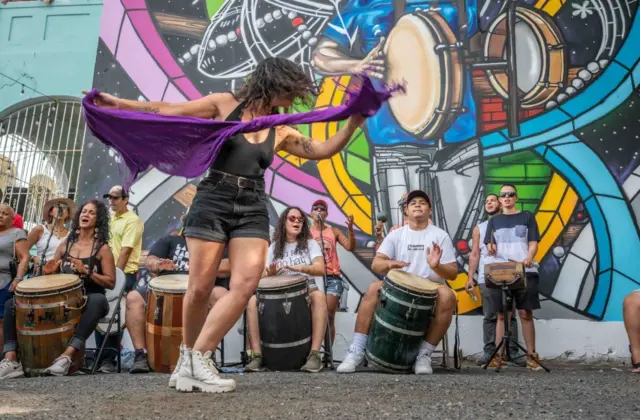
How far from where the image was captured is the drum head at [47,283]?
5.60 meters

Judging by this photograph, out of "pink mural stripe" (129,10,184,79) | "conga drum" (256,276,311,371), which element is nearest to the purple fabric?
"conga drum" (256,276,311,371)

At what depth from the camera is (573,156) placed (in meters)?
7.77

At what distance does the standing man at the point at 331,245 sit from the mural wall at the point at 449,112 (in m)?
0.36

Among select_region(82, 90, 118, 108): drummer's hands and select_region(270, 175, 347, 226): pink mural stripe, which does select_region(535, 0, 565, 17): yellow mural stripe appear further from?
select_region(82, 90, 118, 108): drummer's hands

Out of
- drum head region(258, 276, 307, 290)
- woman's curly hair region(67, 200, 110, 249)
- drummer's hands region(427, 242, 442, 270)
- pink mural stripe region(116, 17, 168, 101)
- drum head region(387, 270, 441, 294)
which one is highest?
pink mural stripe region(116, 17, 168, 101)

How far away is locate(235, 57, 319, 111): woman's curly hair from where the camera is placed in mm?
3584

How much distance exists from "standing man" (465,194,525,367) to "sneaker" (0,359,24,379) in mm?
4103

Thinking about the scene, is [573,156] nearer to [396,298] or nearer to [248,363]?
[396,298]

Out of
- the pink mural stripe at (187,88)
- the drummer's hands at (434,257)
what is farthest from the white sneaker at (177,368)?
the pink mural stripe at (187,88)

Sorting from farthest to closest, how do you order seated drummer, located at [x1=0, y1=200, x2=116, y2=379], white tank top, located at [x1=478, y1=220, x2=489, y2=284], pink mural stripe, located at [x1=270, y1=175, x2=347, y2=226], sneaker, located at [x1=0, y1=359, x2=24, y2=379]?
1. pink mural stripe, located at [x1=270, y1=175, x2=347, y2=226]
2. white tank top, located at [x1=478, y1=220, x2=489, y2=284]
3. seated drummer, located at [x1=0, y1=200, x2=116, y2=379]
4. sneaker, located at [x1=0, y1=359, x2=24, y2=379]

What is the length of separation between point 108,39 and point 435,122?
458 centimetres

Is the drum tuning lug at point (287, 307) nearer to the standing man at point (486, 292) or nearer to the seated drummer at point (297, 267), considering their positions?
the seated drummer at point (297, 267)

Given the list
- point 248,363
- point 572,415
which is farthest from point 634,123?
point 572,415

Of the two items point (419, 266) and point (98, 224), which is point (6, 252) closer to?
point (98, 224)
